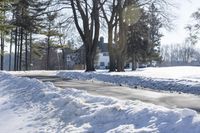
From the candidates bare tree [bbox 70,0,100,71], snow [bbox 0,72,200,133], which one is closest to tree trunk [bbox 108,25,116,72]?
bare tree [bbox 70,0,100,71]

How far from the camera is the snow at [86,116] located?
27.4ft

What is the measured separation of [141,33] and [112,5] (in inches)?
778

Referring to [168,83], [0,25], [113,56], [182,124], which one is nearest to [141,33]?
[113,56]

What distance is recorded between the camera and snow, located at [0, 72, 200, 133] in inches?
328

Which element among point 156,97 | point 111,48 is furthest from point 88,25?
point 156,97

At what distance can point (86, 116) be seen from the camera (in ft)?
34.0

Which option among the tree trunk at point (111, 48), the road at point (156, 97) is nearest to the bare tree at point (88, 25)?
the tree trunk at point (111, 48)

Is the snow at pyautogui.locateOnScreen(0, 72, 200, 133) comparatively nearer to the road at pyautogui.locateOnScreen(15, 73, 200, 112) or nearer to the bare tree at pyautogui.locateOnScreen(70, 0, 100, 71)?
the road at pyautogui.locateOnScreen(15, 73, 200, 112)

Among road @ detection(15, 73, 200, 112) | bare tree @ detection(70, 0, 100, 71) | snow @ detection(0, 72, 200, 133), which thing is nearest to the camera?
snow @ detection(0, 72, 200, 133)

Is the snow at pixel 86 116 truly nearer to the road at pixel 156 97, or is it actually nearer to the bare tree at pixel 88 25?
the road at pixel 156 97

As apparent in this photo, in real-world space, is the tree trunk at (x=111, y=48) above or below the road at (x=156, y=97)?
above

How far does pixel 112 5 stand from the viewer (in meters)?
47.3

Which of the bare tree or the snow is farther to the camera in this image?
the bare tree

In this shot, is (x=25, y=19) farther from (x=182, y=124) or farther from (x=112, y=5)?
(x=182, y=124)
